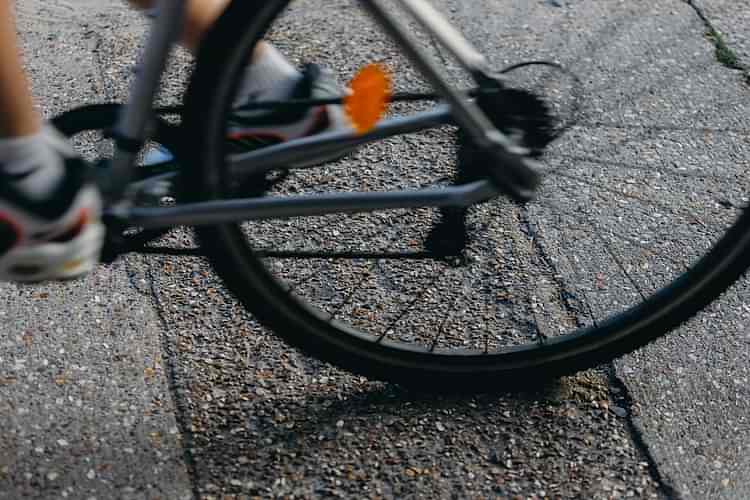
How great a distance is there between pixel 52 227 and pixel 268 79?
483 millimetres

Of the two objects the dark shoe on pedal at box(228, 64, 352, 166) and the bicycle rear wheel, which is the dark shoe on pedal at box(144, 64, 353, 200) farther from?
the bicycle rear wheel

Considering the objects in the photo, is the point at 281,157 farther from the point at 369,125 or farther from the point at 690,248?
the point at 690,248

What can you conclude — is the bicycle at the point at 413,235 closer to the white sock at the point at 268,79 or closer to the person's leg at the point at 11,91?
the white sock at the point at 268,79

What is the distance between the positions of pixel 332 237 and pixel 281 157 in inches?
32.7

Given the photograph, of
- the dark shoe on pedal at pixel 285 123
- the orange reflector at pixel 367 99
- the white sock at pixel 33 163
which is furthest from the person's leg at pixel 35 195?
the orange reflector at pixel 367 99

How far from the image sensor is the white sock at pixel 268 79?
178 centimetres

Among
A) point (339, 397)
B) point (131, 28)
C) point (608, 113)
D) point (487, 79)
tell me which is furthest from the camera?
point (131, 28)

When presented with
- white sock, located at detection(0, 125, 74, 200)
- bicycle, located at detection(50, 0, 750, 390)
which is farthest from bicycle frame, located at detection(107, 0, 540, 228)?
white sock, located at detection(0, 125, 74, 200)

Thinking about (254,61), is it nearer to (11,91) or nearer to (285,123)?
(285,123)

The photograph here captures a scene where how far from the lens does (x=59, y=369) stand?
2.17 meters

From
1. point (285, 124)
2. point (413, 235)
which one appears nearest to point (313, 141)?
point (285, 124)

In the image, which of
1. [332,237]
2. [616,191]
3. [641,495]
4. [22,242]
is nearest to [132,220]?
[22,242]

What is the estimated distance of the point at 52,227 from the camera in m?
1.67

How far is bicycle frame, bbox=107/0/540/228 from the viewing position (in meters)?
1.61
